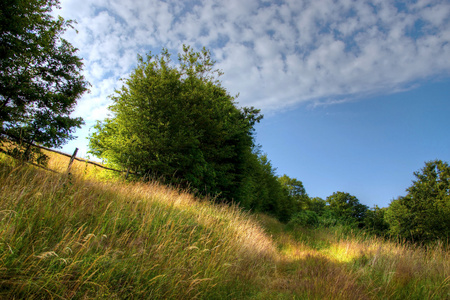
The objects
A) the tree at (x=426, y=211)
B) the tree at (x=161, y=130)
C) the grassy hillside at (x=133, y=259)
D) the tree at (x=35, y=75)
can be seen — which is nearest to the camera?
the grassy hillside at (x=133, y=259)

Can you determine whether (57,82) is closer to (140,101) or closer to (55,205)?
(140,101)

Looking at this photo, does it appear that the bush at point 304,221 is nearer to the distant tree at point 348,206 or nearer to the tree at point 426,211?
the tree at point 426,211

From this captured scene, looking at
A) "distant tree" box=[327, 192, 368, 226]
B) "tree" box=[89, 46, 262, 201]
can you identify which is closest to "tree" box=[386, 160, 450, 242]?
"tree" box=[89, 46, 262, 201]

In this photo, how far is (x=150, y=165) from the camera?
34.6 ft

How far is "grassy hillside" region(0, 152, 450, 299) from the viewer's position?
2250 millimetres

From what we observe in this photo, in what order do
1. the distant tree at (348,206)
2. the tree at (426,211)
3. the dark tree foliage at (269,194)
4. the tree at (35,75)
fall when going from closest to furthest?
the tree at (35,75) → the tree at (426,211) → the dark tree foliage at (269,194) → the distant tree at (348,206)

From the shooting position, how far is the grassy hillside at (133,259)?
225cm

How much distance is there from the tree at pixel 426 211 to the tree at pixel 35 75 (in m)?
25.1

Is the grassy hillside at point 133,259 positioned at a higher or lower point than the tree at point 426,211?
lower

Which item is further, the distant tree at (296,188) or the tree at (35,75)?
the distant tree at (296,188)

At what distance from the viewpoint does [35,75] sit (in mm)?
9180

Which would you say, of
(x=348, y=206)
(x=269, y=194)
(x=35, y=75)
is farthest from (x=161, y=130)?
(x=348, y=206)

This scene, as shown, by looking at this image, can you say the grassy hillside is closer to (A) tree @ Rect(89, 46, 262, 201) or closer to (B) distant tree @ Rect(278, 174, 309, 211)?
(A) tree @ Rect(89, 46, 262, 201)

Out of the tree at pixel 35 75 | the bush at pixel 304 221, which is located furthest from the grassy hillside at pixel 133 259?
the bush at pixel 304 221
